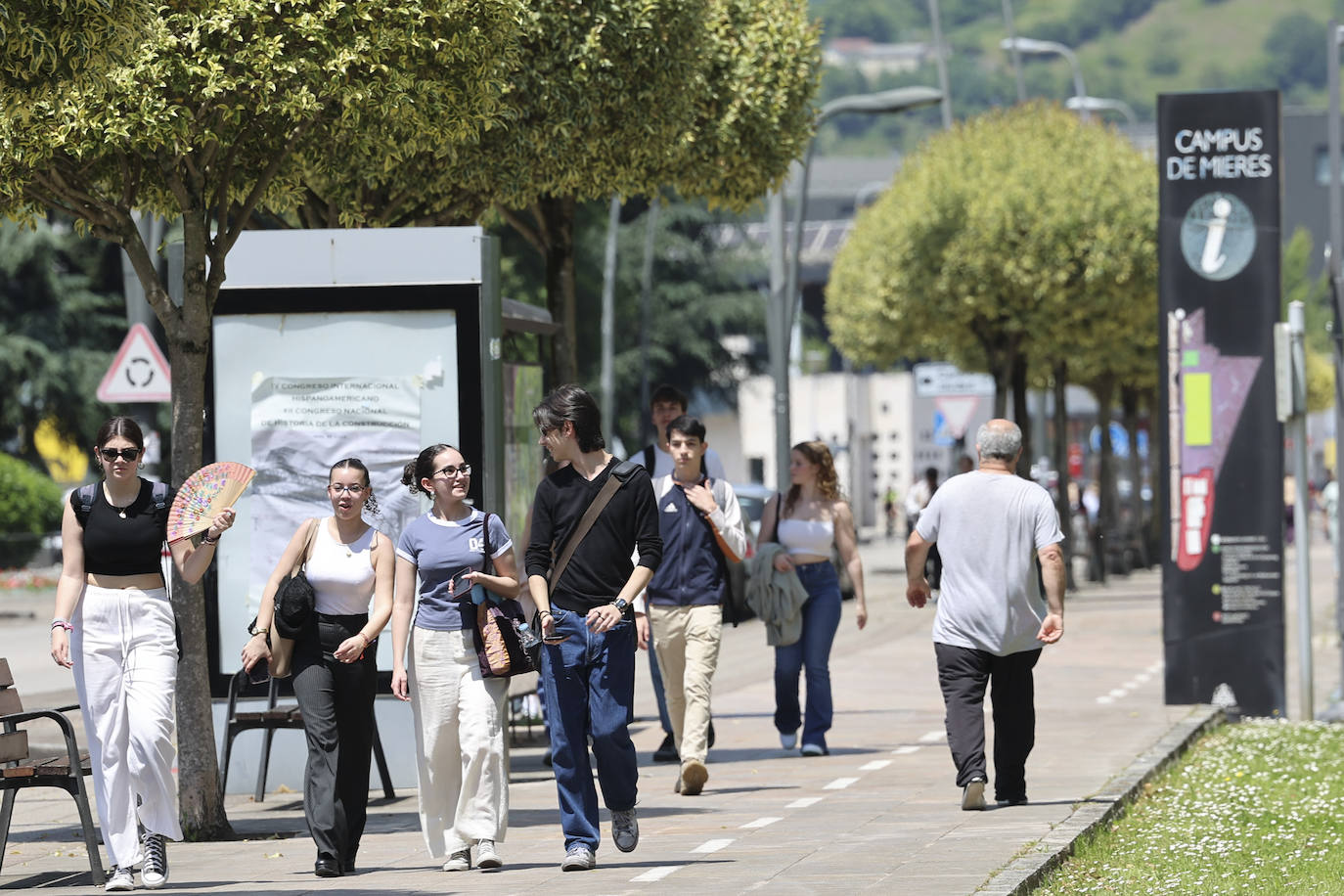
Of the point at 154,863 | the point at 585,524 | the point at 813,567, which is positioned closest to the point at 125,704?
the point at 154,863

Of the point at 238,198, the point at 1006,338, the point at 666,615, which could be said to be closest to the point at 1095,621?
the point at 1006,338

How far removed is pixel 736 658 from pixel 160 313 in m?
→ 12.0

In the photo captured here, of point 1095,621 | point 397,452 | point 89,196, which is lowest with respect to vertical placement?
point 1095,621

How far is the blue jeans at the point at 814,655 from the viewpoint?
13172 mm

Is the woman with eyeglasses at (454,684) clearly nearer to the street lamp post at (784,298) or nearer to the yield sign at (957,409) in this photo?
the street lamp post at (784,298)

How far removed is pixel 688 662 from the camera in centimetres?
1195

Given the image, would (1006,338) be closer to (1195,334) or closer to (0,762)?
(1195,334)

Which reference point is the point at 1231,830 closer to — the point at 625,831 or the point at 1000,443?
the point at 1000,443

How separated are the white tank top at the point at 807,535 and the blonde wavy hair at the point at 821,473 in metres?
0.15

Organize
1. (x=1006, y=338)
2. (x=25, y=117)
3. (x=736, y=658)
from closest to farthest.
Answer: (x=25, y=117) → (x=736, y=658) → (x=1006, y=338)

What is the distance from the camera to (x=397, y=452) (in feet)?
39.1

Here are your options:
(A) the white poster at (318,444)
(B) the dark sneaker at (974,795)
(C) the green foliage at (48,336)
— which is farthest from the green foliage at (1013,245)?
(B) the dark sneaker at (974,795)

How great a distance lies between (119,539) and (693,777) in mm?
3570

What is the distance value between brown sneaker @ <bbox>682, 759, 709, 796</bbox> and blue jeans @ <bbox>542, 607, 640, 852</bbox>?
2.43 metres
